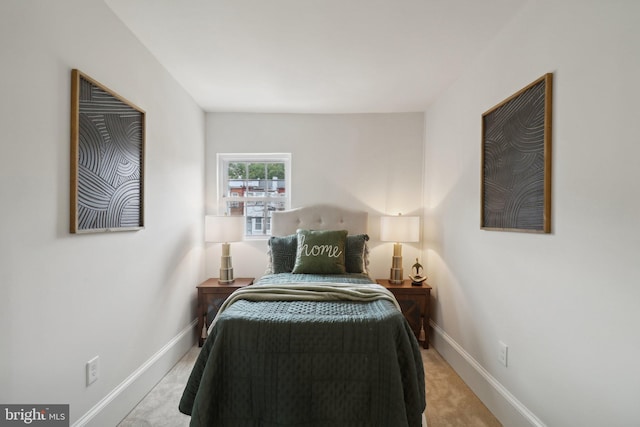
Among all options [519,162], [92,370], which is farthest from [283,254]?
[519,162]

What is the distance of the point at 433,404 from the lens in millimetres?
2088

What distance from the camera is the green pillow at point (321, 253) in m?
2.70

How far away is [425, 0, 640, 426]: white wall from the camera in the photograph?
1.16 m

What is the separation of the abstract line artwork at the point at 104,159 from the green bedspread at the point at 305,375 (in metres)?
0.94

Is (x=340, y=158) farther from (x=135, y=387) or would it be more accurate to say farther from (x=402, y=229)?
(x=135, y=387)

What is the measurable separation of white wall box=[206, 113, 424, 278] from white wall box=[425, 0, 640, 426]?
1216 millimetres

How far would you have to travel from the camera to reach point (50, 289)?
140 centimetres

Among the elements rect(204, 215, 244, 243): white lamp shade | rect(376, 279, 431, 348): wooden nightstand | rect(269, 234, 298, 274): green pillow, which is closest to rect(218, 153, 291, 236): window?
rect(204, 215, 244, 243): white lamp shade

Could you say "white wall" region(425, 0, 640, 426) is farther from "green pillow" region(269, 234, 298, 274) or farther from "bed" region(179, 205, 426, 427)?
"green pillow" region(269, 234, 298, 274)

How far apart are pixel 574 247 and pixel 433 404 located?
4.69 feet

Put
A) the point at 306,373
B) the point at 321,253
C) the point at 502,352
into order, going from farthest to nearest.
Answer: the point at 321,253 → the point at 502,352 → the point at 306,373

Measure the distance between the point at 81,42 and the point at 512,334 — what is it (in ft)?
9.69

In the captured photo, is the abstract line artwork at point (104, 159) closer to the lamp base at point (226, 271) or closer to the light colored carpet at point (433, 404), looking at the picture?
the lamp base at point (226, 271)

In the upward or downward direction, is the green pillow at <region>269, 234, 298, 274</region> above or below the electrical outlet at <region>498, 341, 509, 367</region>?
above
